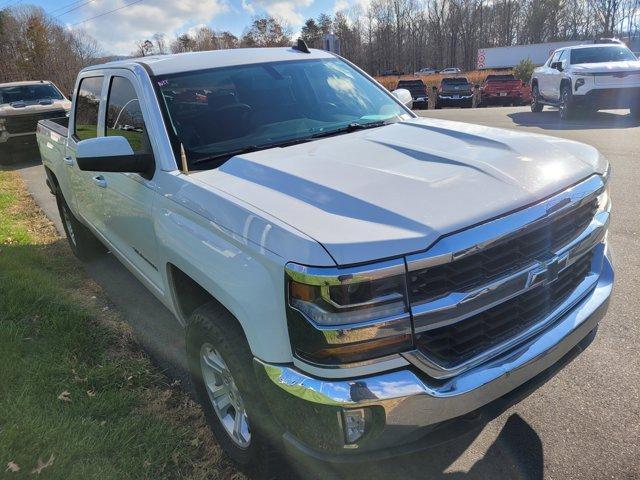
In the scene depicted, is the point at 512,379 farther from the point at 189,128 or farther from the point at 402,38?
the point at 402,38

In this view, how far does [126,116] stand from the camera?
11.7 ft

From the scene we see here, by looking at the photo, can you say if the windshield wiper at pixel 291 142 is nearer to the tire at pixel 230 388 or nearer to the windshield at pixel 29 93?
the tire at pixel 230 388

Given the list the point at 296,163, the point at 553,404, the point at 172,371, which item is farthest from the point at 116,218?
the point at 553,404

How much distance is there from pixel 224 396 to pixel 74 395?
1147 millimetres

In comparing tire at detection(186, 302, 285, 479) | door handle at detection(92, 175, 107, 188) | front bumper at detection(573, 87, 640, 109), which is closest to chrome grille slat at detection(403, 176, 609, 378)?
tire at detection(186, 302, 285, 479)

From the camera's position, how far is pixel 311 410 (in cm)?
186

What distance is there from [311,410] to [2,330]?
3.03m

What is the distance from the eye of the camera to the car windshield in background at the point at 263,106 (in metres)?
3.09

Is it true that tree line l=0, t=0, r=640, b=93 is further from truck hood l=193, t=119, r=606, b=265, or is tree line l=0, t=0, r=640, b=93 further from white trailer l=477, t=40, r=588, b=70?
truck hood l=193, t=119, r=606, b=265

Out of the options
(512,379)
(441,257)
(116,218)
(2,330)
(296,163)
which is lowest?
(2,330)

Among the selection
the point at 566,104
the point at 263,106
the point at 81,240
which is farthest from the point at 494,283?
the point at 566,104

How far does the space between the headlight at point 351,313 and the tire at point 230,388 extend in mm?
449

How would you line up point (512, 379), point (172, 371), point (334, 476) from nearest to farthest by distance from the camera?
point (512, 379), point (334, 476), point (172, 371)

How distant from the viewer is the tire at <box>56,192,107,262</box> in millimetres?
5516
